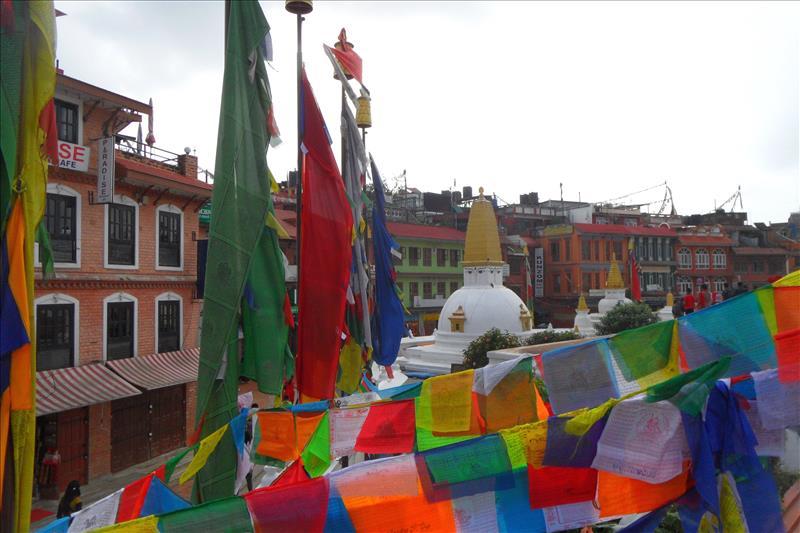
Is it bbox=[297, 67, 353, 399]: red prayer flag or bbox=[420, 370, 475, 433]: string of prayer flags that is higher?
bbox=[297, 67, 353, 399]: red prayer flag

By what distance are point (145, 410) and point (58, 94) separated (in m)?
9.31

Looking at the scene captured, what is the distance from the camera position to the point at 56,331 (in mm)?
15445

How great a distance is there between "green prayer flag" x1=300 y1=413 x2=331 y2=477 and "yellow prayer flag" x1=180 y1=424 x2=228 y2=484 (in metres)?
1.00

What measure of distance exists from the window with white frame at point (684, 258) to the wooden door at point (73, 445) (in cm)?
5342

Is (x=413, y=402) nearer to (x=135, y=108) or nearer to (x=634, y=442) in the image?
(x=634, y=442)

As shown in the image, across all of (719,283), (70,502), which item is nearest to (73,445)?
(70,502)

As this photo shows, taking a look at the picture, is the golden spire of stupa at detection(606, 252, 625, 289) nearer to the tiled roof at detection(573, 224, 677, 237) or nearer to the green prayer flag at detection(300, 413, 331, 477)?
the tiled roof at detection(573, 224, 677, 237)

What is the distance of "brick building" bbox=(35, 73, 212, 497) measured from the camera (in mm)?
15219

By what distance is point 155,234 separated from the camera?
60.7ft

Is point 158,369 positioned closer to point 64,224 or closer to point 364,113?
point 64,224

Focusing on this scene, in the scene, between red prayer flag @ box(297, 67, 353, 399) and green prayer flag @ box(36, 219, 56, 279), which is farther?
red prayer flag @ box(297, 67, 353, 399)

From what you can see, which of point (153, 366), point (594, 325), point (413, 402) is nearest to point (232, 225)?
point (413, 402)

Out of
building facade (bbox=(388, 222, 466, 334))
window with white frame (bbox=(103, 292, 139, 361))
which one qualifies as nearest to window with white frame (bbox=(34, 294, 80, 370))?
window with white frame (bbox=(103, 292, 139, 361))

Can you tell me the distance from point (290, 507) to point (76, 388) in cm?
1311
